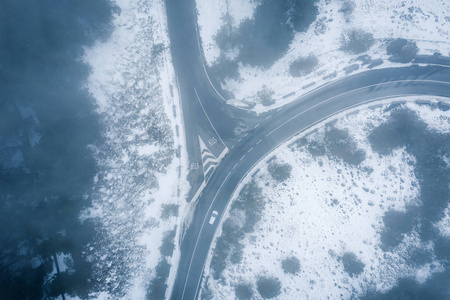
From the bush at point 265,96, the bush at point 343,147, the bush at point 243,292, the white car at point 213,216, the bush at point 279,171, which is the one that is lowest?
the bush at point 243,292

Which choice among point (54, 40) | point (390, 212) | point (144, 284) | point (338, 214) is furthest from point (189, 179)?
point (390, 212)

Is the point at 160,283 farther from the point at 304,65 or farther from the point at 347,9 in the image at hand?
the point at 347,9

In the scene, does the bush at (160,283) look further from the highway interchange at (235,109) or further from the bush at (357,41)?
the bush at (357,41)

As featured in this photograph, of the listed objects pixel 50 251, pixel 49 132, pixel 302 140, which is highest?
pixel 302 140

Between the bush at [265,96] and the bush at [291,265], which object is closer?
the bush at [291,265]

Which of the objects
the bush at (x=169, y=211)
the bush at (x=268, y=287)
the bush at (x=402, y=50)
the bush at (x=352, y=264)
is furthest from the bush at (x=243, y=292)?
the bush at (x=402, y=50)

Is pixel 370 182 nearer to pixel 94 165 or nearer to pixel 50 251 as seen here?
pixel 94 165
